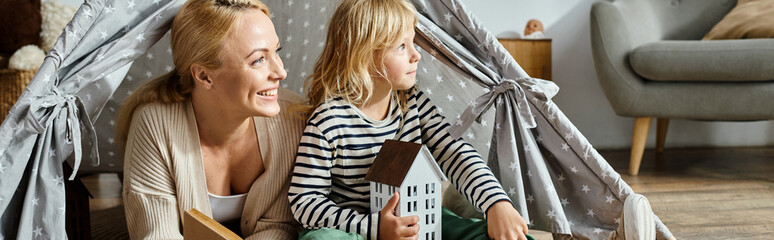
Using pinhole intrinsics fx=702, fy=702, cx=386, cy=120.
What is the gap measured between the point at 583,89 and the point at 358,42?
1850mm

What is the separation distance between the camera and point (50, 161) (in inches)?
40.6

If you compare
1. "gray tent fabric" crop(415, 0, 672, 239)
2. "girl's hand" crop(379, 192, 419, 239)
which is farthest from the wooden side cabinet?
"girl's hand" crop(379, 192, 419, 239)

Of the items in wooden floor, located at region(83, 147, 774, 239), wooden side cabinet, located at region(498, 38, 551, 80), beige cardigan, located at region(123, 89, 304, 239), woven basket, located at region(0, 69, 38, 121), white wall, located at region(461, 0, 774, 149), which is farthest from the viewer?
white wall, located at region(461, 0, 774, 149)

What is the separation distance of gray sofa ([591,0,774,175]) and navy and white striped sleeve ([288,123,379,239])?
49.8 inches

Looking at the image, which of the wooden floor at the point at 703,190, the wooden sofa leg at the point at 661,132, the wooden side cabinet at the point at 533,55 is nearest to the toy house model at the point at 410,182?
the wooden floor at the point at 703,190

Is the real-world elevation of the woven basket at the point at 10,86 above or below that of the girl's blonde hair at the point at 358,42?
below

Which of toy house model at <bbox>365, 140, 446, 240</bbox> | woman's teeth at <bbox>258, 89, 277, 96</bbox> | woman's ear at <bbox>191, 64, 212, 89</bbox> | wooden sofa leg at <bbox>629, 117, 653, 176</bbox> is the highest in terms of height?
woman's ear at <bbox>191, 64, 212, 89</bbox>

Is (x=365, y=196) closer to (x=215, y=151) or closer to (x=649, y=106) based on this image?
(x=215, y=151)

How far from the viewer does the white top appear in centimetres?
117

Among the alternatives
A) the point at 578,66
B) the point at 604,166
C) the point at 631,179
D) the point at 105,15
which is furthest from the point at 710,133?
the point at 105,15

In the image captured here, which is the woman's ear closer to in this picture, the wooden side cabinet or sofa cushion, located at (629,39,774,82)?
sofa cushion, located at (629,39,774,82)

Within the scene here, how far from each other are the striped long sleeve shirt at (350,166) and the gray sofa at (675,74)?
106 cm

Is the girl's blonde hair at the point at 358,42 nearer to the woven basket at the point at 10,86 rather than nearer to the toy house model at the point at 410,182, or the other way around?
the toy house model at the point at 410,182

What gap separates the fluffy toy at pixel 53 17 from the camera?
2.16 meters
